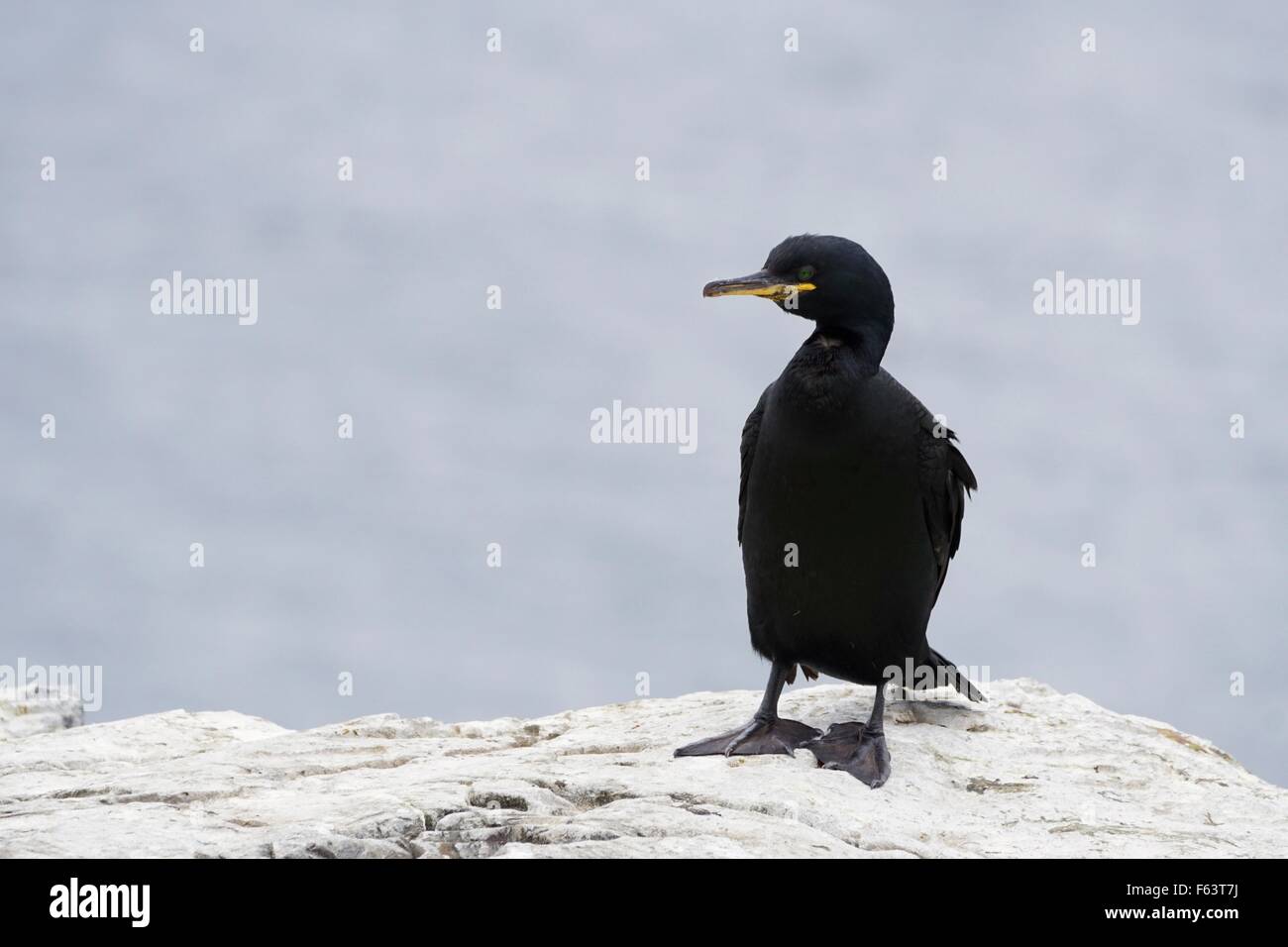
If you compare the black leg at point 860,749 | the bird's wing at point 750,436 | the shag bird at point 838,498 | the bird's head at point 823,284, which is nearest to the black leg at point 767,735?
the shag bird at point 838,498

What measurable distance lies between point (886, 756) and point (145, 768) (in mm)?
3637

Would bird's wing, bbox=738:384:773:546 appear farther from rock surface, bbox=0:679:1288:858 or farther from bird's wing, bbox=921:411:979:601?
rock surface, bbox=0:679:1288:858

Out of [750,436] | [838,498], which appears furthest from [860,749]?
[750,436]

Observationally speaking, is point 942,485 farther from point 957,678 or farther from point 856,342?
point 957,678

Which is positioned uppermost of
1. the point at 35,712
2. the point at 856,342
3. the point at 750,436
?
the point at 856,342

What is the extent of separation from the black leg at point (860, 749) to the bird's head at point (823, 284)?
5.64 feet

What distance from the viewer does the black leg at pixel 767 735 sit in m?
→ 6.80

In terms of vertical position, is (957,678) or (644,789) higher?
(957,678)

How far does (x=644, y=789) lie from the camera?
19.7ft

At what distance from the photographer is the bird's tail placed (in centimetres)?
763

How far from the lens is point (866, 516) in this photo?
22.2ft

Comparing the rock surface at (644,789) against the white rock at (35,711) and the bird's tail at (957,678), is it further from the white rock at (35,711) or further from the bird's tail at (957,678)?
the white rock at (35,711)

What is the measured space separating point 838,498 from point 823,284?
98cm

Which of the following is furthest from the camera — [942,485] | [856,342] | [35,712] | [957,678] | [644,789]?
[35,712]
